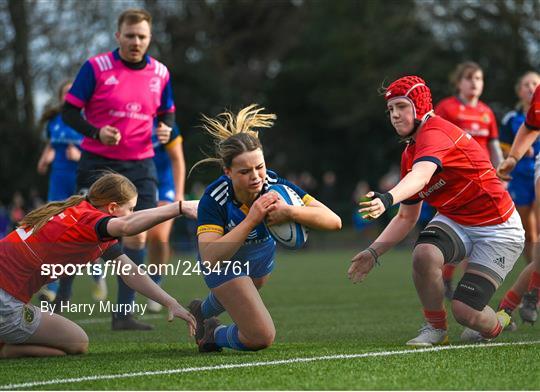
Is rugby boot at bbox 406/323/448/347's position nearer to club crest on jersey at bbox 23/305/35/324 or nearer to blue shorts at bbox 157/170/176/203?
club crest on jersey at bbox 23/305/35/324

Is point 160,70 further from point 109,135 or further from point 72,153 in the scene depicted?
point 72,153

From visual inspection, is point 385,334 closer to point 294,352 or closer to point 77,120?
point 294,352

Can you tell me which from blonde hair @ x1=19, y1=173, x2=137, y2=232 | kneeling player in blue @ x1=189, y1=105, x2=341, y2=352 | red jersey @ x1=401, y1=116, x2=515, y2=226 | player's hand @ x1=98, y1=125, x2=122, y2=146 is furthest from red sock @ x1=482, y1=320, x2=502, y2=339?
player's hand @ x1=98, y1=125, x2=122, y2=146

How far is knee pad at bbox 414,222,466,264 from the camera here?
20.4 ft

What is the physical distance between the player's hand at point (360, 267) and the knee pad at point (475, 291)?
1.94ft

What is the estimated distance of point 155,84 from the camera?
8383mm

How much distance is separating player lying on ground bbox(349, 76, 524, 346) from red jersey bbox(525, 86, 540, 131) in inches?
42.0

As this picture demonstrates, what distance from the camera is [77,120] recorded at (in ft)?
26.2

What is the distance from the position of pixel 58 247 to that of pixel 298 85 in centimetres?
3390

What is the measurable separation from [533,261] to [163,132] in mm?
3280

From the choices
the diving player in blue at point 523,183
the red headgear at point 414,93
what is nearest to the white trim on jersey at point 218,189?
the red headgear at point 414,93

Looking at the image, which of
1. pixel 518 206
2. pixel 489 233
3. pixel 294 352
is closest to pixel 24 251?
pixel 294 352

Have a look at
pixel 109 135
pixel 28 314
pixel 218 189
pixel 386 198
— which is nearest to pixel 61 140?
pixel 109 135

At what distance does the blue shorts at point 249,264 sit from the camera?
5.93 m
